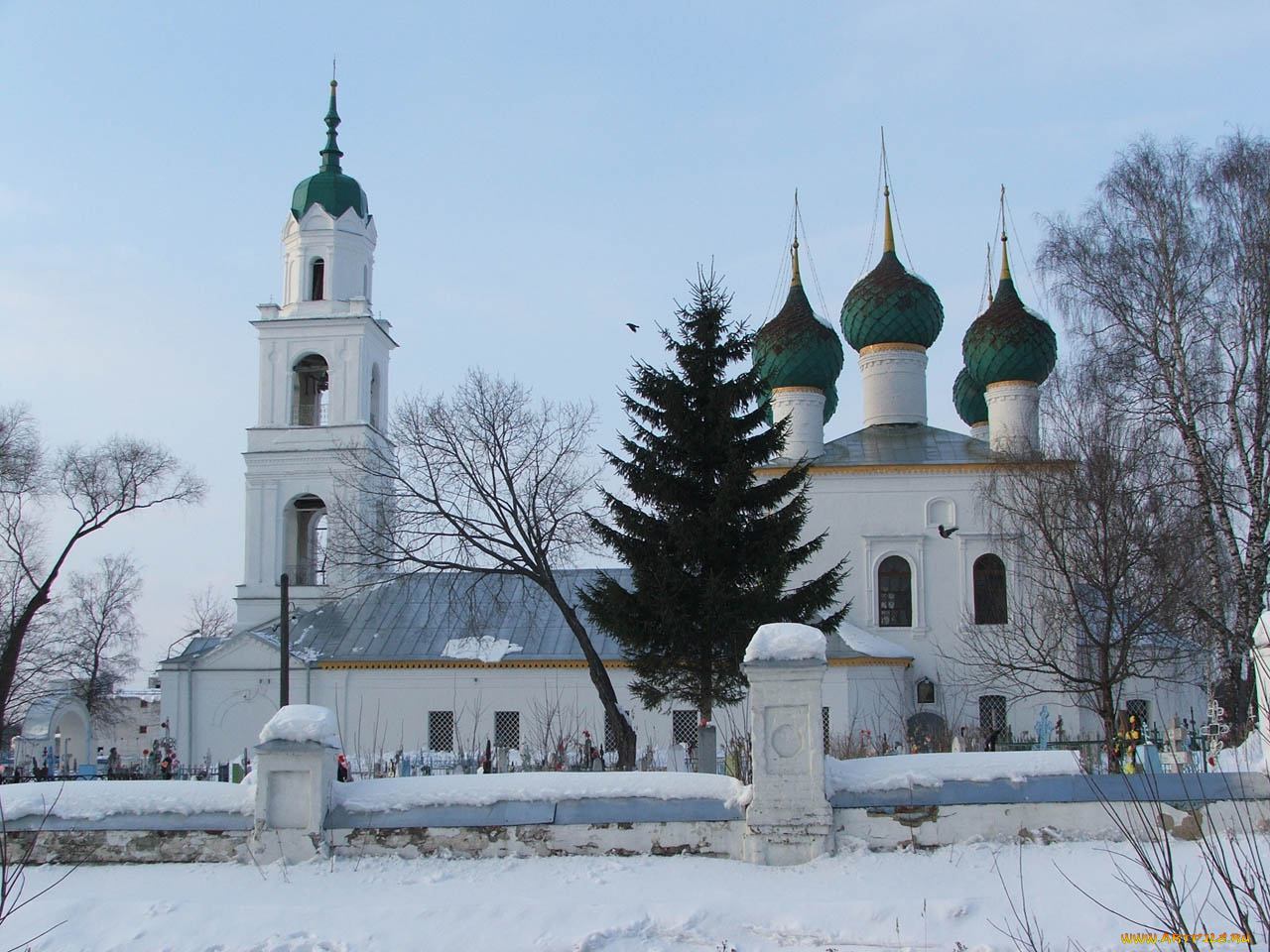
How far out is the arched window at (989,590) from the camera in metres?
25.3

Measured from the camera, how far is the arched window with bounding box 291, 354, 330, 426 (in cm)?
2975

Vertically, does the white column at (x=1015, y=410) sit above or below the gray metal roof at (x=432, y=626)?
above

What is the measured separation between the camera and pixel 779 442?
17.2 meters

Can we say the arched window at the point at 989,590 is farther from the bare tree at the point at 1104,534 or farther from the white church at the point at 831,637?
the bare tree at the point at 1104,534

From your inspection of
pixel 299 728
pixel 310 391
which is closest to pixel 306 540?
pixel 310 391

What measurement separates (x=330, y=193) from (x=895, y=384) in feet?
43.3

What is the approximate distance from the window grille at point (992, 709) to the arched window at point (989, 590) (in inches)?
56.0

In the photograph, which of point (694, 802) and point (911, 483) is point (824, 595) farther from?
point (911, 483)

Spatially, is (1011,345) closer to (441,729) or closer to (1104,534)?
(1104,534)

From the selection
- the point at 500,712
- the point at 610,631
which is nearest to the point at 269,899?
the point at 610,631

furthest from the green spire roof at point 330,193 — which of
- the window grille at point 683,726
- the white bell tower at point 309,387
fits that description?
the window grille at point 683,726

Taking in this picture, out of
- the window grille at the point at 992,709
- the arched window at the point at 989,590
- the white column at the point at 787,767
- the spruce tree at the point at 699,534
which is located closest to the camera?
the white column at the point at 787,767

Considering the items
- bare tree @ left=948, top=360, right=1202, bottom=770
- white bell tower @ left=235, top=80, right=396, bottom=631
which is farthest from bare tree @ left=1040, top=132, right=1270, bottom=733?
white bell tower @ left=235, top=80, right=396, bottom=631

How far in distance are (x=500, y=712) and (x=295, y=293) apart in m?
11.0
